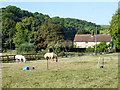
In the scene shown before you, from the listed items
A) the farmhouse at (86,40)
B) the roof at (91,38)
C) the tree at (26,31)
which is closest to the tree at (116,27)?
the tree at (26,31)

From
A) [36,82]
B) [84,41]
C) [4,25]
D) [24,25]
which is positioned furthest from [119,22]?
[36,82]

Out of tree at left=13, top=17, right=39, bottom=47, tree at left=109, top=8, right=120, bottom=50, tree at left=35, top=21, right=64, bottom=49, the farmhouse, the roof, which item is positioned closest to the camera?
tree at left=109, top=8, right=120, bottom=50

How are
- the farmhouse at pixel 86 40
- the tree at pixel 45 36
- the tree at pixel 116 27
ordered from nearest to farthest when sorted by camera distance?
1. the tree at pixel 116 27
2. the tree at pixel 45 36
3. the farmhouse at pixel 86 40

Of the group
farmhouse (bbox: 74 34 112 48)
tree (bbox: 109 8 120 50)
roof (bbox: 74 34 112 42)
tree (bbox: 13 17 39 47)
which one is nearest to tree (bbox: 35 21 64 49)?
tree (bbox: 13 17 39 47)

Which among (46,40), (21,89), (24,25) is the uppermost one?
(24,25)

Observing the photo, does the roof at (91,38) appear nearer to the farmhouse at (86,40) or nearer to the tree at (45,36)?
the farmhouse at (86,40)

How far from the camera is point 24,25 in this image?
58656 mm

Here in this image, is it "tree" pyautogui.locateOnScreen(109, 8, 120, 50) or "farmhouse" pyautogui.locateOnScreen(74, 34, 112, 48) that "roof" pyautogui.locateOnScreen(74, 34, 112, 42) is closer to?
"farmhouse" pyautogui.locateOnScreen(74, 34, 112, 48)

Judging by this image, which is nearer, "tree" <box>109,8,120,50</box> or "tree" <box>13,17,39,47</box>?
"tree" <box>109,8,120,50</box>

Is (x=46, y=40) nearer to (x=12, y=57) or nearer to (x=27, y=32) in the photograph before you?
(x=27, y=32)

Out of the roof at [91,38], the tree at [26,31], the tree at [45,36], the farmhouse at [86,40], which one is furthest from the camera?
the farmhouse at [86,40]

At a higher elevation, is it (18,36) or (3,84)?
(18,36)

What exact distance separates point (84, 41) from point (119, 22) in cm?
3099

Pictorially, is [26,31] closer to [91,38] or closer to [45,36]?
[45,36]
